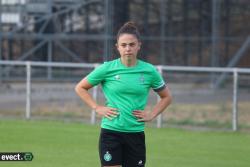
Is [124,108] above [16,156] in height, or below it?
above

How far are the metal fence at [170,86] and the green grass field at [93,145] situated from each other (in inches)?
47.2

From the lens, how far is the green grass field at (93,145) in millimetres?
12586

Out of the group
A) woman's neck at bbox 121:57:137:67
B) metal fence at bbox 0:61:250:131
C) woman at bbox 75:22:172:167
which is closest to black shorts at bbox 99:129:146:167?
woman at bbox 75:22:172:167

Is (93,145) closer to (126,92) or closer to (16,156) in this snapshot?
(16,156)

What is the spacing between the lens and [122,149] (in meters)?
8.02

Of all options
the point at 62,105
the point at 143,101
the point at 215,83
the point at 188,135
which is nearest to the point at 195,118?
the point at 188,135

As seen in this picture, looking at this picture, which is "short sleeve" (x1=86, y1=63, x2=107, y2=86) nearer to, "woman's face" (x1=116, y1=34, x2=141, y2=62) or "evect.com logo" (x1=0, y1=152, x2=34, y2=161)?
"woman's face" (x1=116, y1=34, x2=141, y2=62)

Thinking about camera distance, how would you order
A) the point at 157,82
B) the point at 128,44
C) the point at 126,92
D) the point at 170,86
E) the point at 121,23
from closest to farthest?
the point at 128,44 < the point at 126,92 < the point at 157,82 < the point at 170,86 < the point at 121,23

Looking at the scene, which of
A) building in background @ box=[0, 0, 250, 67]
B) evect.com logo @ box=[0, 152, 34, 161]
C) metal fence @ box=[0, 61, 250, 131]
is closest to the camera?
evect.com logo @ box=[0, 152, 34, 161]

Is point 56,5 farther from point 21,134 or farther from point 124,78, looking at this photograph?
point 124,78

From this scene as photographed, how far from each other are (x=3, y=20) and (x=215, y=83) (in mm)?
7457

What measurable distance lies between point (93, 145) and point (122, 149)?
636cm

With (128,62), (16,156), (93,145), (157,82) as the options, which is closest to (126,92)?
(128,62)

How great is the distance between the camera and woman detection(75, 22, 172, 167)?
7.90 metres
